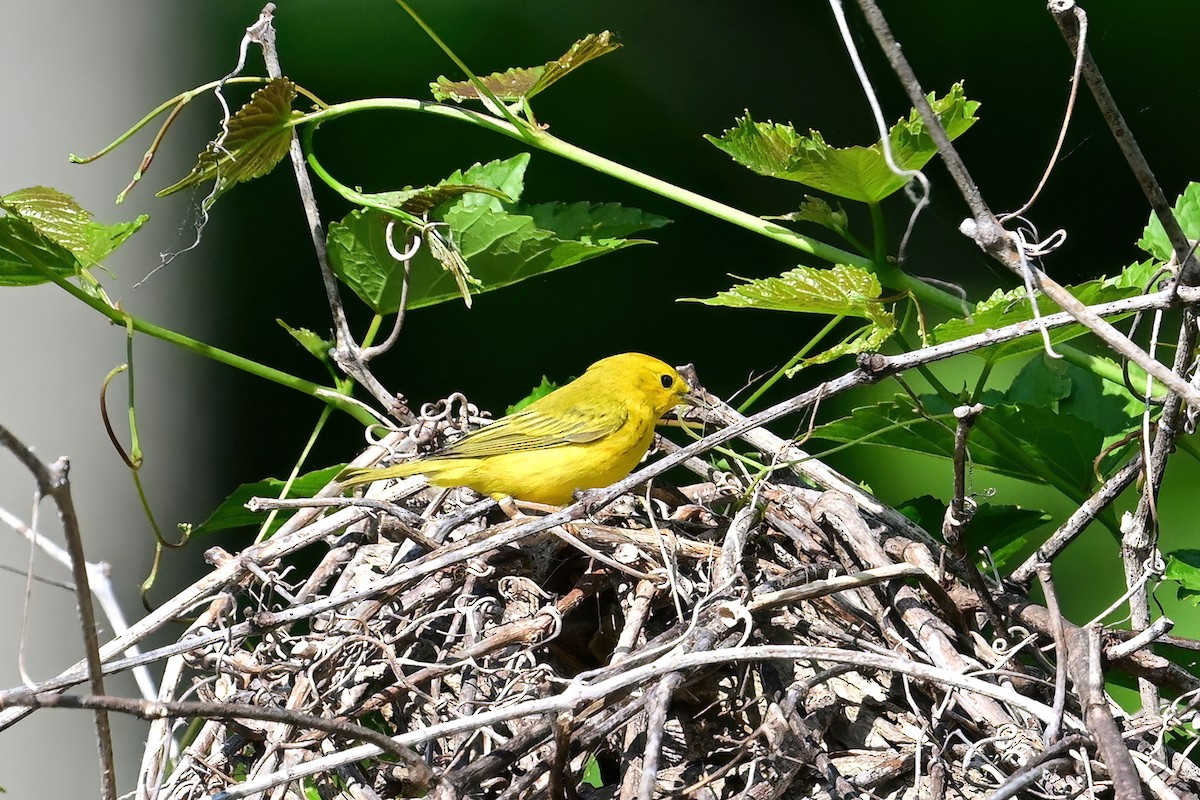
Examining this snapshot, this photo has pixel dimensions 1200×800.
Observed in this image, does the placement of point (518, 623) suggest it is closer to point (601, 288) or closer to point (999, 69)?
point (601, 288)

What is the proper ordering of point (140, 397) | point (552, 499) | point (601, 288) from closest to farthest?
point (552, 499) → point (140, 397) → point (601, 288)

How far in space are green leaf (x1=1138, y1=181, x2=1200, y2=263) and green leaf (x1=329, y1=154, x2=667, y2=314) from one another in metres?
0.65

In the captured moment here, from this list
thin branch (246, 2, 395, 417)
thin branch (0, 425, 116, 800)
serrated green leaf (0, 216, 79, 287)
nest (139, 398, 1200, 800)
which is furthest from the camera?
thin branch (246, 2, 395, 417)

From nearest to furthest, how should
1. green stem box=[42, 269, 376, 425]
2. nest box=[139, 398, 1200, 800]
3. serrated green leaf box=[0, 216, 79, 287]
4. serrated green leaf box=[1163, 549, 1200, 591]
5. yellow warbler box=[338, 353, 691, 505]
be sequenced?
1. nest box=[139, 398, 1200, 800]
2. serrated green leaf box=[1163, 549, 1200, 591]
3. serrated green leaf box=[0, 216, 79, 287]
4. green stem box=[42, 269, 376, 425]
5. yellow warbler box=[338, 353, 691, 505]

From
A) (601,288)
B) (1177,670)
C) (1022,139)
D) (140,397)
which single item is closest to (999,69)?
(1022,139)

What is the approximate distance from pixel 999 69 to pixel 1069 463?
1.29 meters

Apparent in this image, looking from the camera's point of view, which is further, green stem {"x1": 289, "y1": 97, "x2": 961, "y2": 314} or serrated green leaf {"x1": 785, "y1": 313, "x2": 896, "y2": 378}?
green stem {"x1": 289, "y1": 97, "x2": 961, "y2": 314}

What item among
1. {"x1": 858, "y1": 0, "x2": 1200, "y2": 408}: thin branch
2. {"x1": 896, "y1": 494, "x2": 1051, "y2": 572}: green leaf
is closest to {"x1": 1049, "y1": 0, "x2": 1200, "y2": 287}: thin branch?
{"x1": 858, "y1": 0, "x2": 1200, "y2": 408}: thin branch

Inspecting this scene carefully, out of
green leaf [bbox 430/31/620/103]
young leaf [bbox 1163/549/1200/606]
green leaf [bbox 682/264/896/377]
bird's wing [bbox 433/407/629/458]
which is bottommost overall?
young leaf [bbox 1163/549/1200/606]

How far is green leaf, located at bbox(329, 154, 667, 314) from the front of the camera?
5.30 ft

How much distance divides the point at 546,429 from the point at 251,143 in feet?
2.34

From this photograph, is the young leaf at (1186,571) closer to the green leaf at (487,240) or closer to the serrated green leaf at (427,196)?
the green leaf at (487,240)

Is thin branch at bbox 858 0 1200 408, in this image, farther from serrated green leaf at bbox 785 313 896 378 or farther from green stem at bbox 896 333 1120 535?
green stem at bbox 896 333 1120 535

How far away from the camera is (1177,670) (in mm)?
1155
